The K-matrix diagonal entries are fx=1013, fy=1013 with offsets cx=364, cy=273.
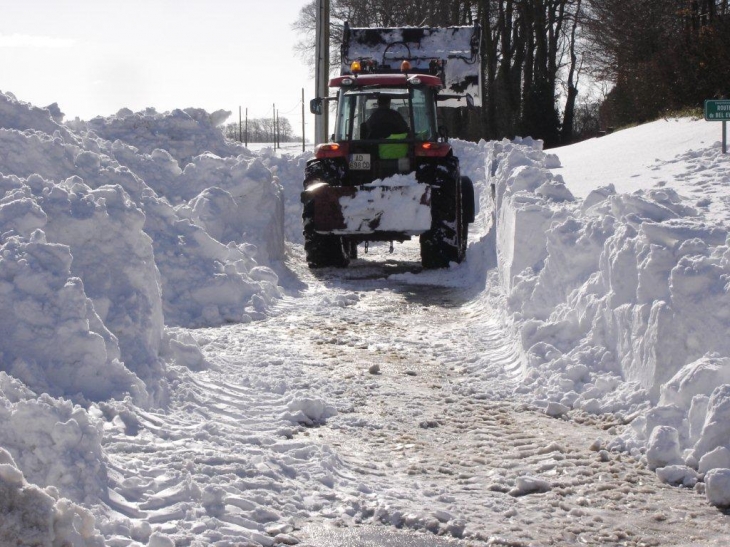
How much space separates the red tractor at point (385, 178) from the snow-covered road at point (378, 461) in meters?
3.91

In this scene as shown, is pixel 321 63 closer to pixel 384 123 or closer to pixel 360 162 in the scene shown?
pixel 384 123

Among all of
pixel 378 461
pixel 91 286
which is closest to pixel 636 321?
pixel 378 461

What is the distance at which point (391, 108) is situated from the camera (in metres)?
12.8

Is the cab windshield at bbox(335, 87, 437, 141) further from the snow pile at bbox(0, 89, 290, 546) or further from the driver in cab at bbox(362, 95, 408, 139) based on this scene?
the snow pile at bbox(0, 89, 290, 546)

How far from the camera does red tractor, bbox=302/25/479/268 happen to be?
11.8 metres

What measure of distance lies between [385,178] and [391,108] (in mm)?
1093

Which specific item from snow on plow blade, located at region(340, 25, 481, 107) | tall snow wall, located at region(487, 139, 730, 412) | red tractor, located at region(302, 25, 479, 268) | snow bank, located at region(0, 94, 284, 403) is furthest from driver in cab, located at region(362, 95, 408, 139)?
snow on plow blade, located at region(340, 25, 481, 107)

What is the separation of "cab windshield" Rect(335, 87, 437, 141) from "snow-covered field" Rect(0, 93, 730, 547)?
8.63 ft

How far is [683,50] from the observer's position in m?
20.1

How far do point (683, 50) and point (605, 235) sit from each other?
14.0m

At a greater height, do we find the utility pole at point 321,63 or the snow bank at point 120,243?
the utility pole at point 321,63

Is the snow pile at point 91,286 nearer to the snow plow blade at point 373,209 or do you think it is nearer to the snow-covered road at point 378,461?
the snow-covered road at point 378,461

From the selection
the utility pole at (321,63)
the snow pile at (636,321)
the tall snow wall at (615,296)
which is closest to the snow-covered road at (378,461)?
the snow pile at (636,321)

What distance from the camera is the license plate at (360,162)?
487 inches
